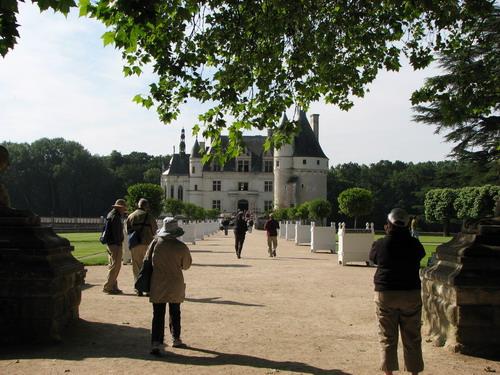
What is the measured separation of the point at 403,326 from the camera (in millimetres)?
5121

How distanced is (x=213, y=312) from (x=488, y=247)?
13.0 feet

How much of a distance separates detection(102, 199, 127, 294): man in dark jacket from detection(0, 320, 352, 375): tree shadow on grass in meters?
3.33

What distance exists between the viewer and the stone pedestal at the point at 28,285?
625 cm

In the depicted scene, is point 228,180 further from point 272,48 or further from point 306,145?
point 272,48

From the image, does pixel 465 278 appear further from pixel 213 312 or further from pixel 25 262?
pixel 25 262

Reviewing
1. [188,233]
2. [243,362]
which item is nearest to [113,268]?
[243,362]

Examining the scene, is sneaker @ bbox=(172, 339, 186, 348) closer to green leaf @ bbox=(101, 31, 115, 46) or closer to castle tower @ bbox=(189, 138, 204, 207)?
green leaf @ bbox=(101, 31, 115, 46)

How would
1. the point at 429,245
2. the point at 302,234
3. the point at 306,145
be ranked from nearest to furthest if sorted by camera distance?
the point at 429,245 < the point at 302,234 < the point at 306,145

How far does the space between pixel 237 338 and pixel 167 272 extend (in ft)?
4.08

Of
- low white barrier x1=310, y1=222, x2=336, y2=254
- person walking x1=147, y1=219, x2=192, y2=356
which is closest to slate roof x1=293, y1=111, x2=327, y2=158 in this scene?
low white barrier x1=310, y1=222, x2=336, y2=254

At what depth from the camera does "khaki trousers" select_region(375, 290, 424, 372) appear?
16.7ft

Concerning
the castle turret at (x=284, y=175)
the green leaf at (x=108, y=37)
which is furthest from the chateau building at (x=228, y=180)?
the green leaf at (x=108, y=37)

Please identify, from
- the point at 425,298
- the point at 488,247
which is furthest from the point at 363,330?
the point at 488,247

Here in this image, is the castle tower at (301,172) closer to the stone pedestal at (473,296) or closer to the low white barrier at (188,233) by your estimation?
the low white barrier at (188,233)
